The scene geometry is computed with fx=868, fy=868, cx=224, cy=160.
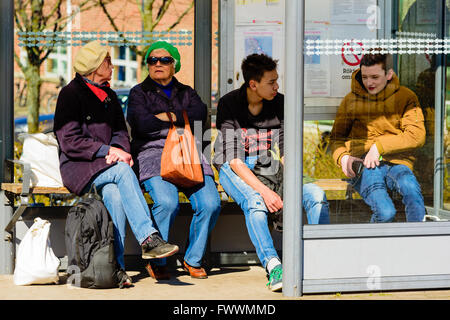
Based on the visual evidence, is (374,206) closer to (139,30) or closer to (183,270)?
(183,270)

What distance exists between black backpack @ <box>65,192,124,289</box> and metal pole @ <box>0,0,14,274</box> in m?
0.62

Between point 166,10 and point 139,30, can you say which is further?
point 166,10

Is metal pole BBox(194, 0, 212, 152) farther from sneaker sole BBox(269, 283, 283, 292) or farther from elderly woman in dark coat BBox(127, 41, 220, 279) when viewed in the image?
sneaker sole BBox(269, 283, 283, 292)

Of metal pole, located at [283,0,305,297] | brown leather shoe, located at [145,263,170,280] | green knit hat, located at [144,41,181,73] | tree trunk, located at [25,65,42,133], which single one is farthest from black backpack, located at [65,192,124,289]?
tree trunk, located at [25,65,42,133]

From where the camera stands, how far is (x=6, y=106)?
233 inches

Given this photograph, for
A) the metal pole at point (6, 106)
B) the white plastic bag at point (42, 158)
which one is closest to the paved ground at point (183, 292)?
the metal pole at point (6, 106)

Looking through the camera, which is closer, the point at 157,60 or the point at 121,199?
the point at 121,199

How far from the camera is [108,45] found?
643 centimetres

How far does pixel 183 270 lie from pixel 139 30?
182 cm

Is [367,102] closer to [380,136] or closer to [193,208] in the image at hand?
[380,136]

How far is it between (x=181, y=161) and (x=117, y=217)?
562 millimetres

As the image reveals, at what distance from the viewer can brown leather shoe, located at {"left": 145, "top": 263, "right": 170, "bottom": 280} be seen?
5848 mm

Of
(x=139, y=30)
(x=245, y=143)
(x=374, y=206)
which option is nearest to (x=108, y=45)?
(x=139, y=30)

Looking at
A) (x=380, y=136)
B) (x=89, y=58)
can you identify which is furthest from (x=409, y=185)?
(x=89, y=58)
